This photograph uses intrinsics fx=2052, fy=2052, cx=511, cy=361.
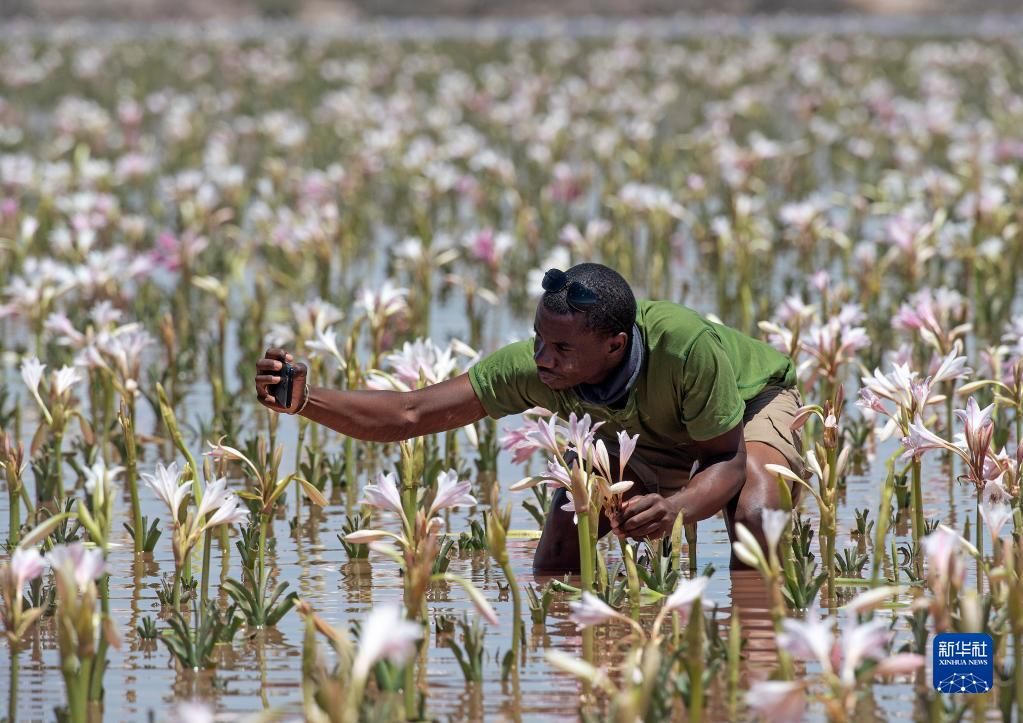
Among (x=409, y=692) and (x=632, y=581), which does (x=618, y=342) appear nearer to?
(x=632, y=581)

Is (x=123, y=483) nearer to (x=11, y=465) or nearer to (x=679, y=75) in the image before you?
(x=11, y=465)

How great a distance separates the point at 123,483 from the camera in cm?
697

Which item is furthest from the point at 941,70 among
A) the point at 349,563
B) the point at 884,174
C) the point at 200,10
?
the point at 200,10

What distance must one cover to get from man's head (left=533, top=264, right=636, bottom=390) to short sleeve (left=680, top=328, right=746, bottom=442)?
18 centimetres

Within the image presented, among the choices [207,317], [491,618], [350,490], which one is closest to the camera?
[491,618]

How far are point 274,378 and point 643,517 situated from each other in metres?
0.95

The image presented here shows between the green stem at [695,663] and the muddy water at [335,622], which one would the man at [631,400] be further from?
the green stem at [695,663]

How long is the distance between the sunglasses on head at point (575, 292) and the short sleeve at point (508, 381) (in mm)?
448

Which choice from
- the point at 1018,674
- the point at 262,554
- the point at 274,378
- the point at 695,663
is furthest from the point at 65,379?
the point at 1018,674

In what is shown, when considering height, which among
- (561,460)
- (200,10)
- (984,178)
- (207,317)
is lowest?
(561,460)

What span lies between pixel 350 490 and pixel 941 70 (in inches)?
695

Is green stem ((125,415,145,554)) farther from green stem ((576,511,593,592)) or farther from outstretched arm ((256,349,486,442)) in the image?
green stem ((576,511,593,592))

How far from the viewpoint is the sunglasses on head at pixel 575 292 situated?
480cm

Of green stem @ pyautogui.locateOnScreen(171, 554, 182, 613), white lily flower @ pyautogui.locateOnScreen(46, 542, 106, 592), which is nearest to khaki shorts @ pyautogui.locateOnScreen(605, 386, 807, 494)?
green stem @ pyautogui.locateOnScreen(171, 554, 182, 613)
